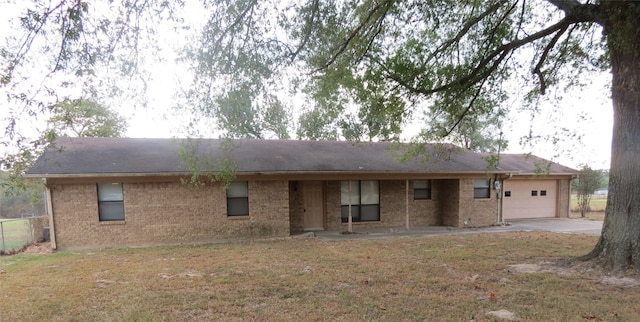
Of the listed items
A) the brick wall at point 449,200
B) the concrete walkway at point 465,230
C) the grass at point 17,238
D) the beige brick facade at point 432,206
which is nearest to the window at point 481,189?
the beige brick facade at point 432,206

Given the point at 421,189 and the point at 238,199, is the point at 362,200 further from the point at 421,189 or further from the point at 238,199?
the point at 238,199

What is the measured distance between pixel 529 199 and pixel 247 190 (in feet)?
42.6

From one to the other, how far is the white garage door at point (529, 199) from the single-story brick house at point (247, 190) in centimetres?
49

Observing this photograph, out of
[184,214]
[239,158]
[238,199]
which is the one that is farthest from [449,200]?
[184,214]

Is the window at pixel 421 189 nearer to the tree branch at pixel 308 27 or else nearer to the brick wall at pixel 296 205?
the brick wall at pixel 296 205

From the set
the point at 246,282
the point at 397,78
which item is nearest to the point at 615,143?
Result: the point at 397,78

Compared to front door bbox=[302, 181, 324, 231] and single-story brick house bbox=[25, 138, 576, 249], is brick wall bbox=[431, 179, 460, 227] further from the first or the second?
front door bbox=[302, 181, 324, 231]

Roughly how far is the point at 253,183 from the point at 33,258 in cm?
594

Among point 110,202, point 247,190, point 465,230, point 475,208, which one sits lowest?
point 465,230

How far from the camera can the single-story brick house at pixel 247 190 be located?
941cm

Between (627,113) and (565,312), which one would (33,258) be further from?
(627,113)

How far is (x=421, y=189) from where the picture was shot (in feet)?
43.6

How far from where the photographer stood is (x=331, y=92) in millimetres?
7223

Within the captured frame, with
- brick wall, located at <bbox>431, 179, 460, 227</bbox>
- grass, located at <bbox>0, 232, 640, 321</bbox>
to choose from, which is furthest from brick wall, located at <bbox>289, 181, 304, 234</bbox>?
brick wall, located at <bbox>431, 179, 460, 227</bbox>
